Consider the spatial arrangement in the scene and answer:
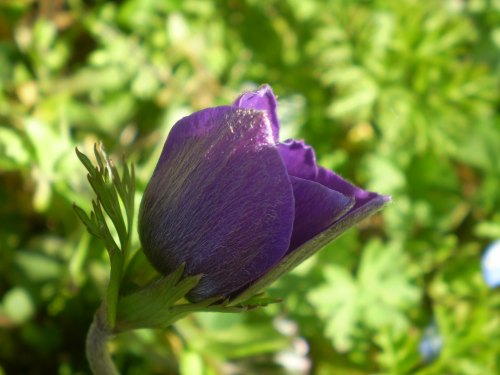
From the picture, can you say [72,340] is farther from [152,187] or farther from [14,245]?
[152,187]

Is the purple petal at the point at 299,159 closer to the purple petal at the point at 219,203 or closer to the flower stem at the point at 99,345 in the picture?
the purple petal at the point at 219,203

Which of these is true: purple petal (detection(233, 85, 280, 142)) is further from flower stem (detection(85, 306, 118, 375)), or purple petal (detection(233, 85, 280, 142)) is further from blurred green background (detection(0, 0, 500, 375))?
blurred green background (detection(0, 0, 500, 375))

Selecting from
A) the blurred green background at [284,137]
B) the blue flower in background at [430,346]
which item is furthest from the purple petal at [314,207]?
the blue flower in background at [430,346]

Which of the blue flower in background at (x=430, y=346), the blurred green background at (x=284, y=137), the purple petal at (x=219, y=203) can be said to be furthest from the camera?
the blue flower in background at (x=430, y=346)

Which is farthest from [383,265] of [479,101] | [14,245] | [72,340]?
[14,245]

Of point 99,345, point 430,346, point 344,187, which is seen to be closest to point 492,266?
point 430,346

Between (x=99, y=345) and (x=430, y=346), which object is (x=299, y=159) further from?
(x=430, y=346)

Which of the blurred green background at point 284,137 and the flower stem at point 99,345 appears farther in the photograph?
the blurred green background at point 284,137
